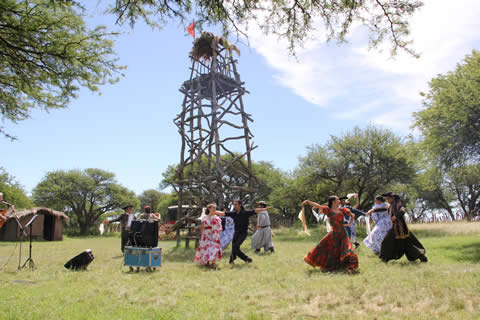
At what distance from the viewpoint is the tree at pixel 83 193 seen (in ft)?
145

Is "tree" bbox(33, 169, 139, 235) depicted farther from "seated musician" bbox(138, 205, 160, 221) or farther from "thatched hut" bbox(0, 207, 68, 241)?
"seated musician" bbox(138, 205, 160, 221)

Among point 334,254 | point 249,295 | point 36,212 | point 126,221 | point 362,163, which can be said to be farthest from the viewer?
point 36,212

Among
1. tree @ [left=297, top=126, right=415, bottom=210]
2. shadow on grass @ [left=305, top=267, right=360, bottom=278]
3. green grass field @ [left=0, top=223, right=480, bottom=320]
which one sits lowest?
shadow on grass @ [left=305, top=267, right=360, bottom=278]

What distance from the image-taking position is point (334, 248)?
7.80m

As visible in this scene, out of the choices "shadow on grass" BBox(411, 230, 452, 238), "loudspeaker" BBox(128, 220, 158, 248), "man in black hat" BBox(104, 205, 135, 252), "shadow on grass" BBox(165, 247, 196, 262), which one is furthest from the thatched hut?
"shadow on grass" BBox(411, 230, 452, 238)

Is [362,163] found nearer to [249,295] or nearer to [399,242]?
[399,242]

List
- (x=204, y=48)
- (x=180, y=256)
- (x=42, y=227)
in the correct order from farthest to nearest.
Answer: (x=42, y=227), (x=204, y=48), (x=180, y=256)

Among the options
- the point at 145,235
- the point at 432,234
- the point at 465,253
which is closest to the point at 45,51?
the point at 145,235

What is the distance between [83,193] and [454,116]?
43.9m

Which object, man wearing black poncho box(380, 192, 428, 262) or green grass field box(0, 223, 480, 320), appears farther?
man wearing black poncho box(380, 192, 428, 262)

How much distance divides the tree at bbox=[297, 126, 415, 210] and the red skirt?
51.5 ft

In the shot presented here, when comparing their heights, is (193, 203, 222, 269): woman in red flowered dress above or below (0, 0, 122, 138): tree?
below

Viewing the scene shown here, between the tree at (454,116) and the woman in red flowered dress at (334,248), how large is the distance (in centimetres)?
859

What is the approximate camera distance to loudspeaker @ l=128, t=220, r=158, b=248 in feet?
29.5
